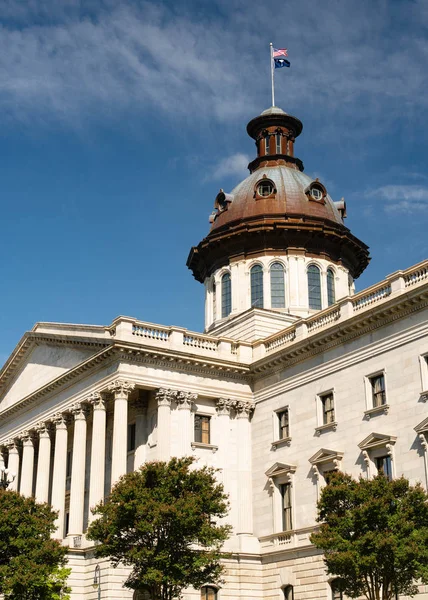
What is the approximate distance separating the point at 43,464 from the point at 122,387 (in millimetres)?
9679

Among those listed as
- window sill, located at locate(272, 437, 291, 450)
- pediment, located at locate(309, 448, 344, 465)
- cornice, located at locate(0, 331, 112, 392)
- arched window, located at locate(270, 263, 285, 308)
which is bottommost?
pediment, located at locate(309, 448, 344, 465)

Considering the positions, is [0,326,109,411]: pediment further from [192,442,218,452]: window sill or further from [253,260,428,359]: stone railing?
[253,260,428,359]: stone railing

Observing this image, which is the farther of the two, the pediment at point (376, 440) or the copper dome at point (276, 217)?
the copper dome at point (276, 217)

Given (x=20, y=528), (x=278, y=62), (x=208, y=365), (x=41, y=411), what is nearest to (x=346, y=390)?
(x=208, y=365)

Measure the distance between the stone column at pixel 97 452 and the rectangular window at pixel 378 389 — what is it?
14072 mm

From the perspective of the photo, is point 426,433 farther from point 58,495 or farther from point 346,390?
point 58,495

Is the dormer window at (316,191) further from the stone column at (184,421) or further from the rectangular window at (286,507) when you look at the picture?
the rectangular window at (286,507)

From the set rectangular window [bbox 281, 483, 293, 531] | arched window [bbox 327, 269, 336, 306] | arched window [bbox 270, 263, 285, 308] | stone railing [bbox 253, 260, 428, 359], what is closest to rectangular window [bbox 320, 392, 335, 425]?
stone railing [bbox 253, 260, 428, 359]

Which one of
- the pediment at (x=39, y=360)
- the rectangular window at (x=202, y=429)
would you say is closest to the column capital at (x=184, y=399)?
the rectangular window at (x=202, y=429)

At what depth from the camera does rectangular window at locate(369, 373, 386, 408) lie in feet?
129

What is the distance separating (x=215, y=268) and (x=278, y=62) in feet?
54.6

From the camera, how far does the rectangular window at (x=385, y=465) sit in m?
37.7

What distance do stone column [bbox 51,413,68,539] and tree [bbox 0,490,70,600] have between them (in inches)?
358

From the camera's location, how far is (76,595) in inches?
1625
